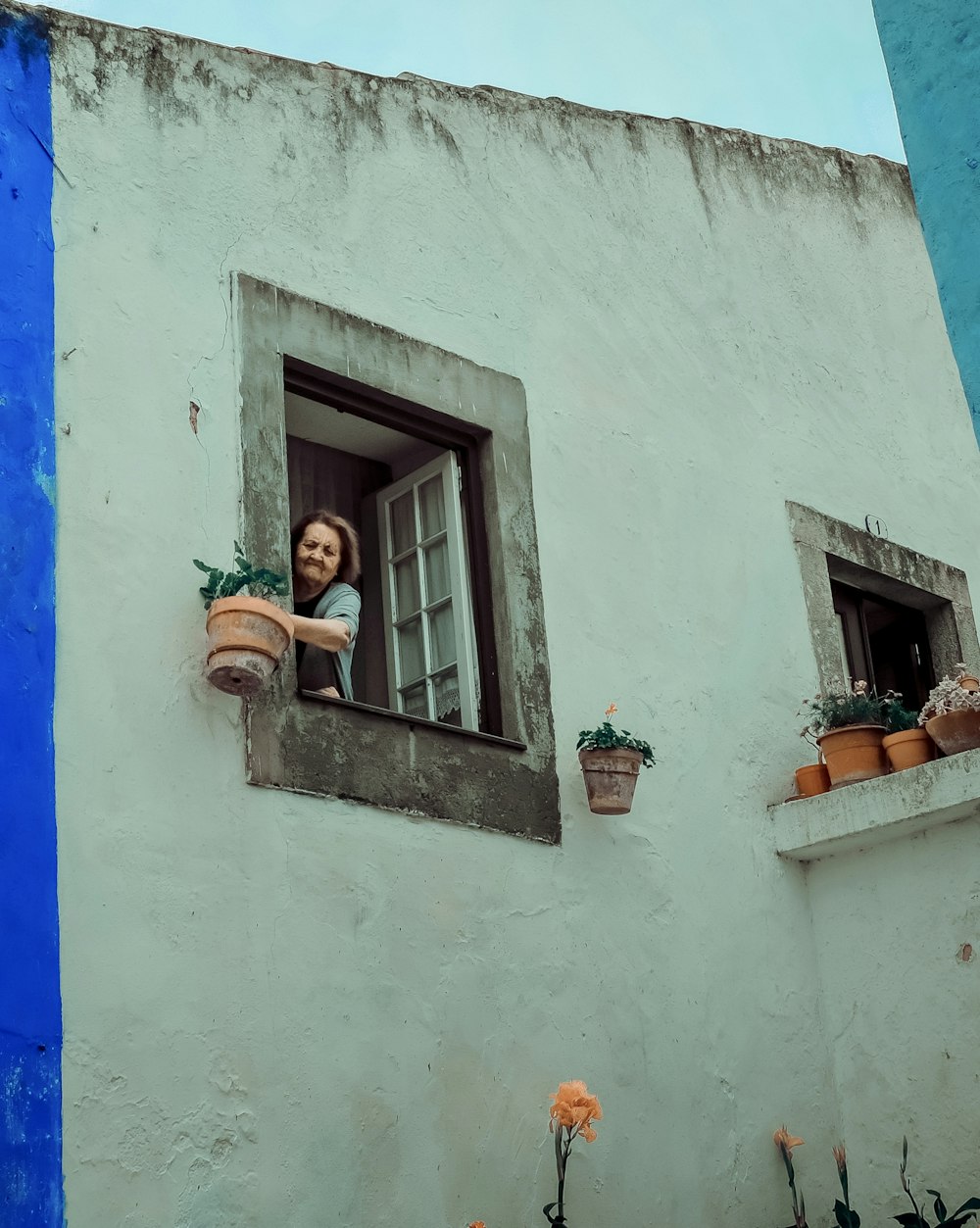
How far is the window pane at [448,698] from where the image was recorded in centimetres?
697

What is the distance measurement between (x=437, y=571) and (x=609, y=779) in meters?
1.20

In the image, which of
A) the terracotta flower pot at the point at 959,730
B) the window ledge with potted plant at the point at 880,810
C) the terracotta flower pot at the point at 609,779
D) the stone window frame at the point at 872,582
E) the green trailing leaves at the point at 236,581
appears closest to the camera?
the green trailing leaves at the point at 236,581

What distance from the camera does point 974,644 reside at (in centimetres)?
899

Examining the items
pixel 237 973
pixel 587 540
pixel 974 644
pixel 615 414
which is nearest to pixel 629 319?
pixel 615 414

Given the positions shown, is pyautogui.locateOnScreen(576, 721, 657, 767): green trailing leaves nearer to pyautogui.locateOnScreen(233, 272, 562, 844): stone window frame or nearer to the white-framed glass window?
pyautogui.locateOnScreen(233, 272, 562, 844): stone window frame

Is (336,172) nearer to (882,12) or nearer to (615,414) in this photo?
(615,414)

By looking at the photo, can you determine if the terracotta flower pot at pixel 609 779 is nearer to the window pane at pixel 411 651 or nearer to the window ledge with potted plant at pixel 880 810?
the window pane at pixel 411 651

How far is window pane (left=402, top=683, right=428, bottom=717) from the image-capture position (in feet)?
23.3

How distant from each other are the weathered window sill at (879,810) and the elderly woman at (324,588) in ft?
6.72

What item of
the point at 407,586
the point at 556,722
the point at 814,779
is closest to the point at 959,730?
the point at 814,779

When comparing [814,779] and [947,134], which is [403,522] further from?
[947,134]

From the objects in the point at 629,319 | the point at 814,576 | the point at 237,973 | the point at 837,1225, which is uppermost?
the point at 629,319

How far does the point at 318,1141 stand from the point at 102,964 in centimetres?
92

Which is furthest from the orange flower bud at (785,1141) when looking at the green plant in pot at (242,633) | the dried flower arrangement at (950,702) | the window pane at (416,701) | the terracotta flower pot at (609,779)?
the green plant in pot at (242,633)
